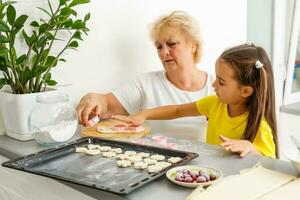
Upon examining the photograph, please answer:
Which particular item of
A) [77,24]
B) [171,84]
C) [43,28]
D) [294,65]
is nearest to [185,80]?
[171,84]

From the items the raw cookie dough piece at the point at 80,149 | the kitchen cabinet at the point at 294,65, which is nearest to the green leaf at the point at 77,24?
the raw cookie dough piece at the point at 80,149

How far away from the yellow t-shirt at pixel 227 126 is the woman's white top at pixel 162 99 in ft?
0.53

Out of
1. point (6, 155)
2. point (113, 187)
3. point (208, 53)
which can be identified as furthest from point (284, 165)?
point (208, 53)

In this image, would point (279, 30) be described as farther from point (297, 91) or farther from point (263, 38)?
point (297, 91)

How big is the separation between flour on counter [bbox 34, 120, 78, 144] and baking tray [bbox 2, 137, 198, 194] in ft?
0.24

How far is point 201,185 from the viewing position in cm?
85

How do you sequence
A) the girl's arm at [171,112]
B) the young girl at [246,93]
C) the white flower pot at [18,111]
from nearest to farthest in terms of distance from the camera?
the white flower pot at [18,111]
the young girl at [246,93]
the girl's arm at [171,112]

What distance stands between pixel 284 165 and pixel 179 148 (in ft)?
1.05

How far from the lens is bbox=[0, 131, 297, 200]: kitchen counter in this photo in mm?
854

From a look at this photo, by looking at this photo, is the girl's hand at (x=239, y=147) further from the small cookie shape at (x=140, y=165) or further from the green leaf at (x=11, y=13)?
the green leaf at (x=11, y=13)

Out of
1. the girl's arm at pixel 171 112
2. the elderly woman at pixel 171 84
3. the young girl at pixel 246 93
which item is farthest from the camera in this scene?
the elderly woman at pixel 171 84

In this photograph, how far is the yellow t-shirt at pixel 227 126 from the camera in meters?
1.30

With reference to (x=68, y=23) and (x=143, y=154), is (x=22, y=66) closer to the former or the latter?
(x=68, y=23)

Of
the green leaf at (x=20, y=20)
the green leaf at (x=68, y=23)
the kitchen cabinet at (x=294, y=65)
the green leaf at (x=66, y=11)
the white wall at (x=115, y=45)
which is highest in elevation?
the green leaf at (x=66, y=11)
